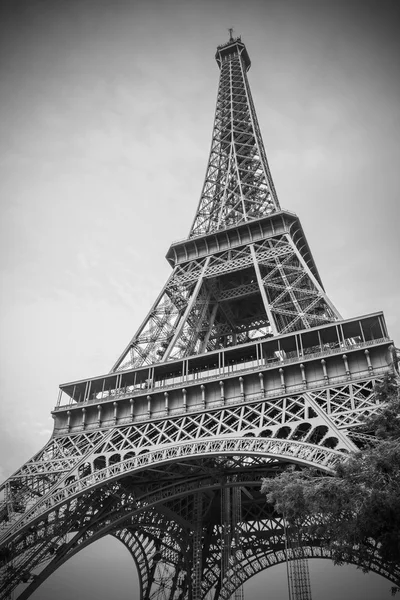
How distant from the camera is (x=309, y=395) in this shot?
21000 mm

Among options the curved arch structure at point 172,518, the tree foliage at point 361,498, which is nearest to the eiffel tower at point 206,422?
the curved arch structure at point 172,518

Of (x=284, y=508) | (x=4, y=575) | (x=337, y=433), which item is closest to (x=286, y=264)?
(x=337, y=433)

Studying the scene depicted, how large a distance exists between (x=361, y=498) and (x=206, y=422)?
33.7 ft

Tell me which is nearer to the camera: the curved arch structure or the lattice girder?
the curved arch structure

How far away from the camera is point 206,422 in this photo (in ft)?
74.1

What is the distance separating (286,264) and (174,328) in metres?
8.50

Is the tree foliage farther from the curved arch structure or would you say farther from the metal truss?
the metal truss

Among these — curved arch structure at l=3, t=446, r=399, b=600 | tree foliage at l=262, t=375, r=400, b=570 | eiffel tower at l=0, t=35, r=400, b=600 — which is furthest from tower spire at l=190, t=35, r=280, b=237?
tree foliage at l=262, t=375, r=400, b=570

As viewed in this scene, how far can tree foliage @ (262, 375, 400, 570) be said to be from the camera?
42.1ft

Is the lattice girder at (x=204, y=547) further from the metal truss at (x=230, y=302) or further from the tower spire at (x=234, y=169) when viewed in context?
the tower spire at (x=234, y=169)

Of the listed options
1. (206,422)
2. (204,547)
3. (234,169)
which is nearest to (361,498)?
(206,422)

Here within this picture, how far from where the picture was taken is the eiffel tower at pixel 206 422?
68.9 feet

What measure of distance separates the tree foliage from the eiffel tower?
1879 mm

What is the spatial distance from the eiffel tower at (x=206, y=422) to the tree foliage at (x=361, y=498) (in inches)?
74.0
